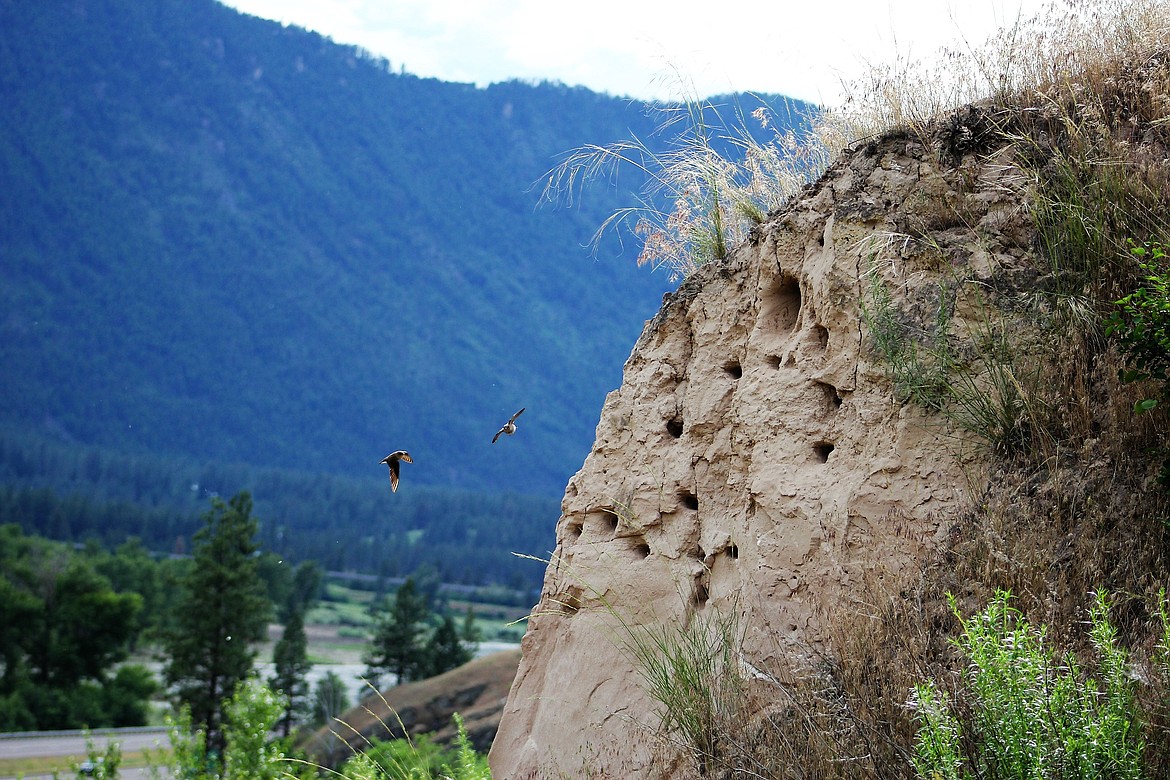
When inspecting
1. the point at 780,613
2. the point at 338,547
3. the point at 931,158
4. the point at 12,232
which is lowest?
the point at 780,613

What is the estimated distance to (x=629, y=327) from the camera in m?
124

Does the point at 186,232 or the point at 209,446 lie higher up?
the point at 186,232

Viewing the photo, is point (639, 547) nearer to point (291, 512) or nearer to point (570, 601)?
point (570, 601)

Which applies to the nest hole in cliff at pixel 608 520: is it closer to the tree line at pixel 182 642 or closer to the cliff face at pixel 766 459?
the cliff face at pixel 766 459

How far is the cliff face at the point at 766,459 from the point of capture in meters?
3.80

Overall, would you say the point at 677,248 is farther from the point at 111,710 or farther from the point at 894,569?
the point at 111,710

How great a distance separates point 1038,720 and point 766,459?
209cm

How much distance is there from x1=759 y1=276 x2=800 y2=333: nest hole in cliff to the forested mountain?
108 metres

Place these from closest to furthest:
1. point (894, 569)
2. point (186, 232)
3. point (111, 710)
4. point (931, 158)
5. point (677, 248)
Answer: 1. point (894, 569)
2. point (931, 158)
3. point (677, 248)
4. point (111, 710)
5. point (186, 232)

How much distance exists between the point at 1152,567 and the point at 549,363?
127 metres

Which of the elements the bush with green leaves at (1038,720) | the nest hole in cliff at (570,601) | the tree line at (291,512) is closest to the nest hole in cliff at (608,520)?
the nest hole in cliff at (570,601)

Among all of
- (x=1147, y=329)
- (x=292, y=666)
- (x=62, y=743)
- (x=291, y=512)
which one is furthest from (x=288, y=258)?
(x=1147, y=329)

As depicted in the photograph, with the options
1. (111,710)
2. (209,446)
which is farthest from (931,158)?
(209,446)

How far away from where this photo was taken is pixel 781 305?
4.68 m
